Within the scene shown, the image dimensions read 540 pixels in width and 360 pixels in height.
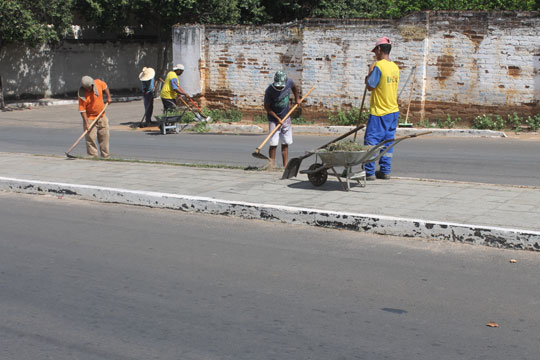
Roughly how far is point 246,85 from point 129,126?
3.79m

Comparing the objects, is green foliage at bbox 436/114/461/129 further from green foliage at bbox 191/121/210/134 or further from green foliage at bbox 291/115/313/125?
green foliage at bbox 191/121/210/134

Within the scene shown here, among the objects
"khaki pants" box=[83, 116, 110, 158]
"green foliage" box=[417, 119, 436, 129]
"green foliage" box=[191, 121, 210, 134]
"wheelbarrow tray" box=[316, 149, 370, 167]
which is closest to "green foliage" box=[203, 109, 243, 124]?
"green foliage" box=[191, 121, 210, 134]

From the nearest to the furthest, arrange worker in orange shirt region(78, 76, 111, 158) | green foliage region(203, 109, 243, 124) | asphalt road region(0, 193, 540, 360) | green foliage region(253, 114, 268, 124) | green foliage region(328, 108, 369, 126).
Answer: asphalt road region(0, 193, 540, 360) < worker in orange shirt region(78, 76, 111, 158) < green foliage region(328, 108, 369, 126) < green foliage region(253, 114, 268, 124) < green foliage region(203, 109, 243, 124)

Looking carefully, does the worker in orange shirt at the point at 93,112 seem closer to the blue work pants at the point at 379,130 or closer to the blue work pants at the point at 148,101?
the blue work pants at the point at 379,130

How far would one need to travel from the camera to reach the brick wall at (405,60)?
16.4m

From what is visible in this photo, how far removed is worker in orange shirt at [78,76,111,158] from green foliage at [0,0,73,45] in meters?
13.3

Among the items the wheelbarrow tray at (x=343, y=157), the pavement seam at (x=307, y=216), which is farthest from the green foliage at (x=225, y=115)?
the wheelbarrow tray at (x=343, y=157)

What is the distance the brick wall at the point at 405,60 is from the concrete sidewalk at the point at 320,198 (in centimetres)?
859

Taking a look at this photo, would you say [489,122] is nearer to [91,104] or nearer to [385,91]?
[385,91]

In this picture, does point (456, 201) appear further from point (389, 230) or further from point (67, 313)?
point (67, 313)

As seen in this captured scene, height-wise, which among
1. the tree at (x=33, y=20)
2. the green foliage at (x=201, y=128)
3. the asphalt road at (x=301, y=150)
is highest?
the tree at (x=33, y=20)

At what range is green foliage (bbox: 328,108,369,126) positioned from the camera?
1831 centimetres

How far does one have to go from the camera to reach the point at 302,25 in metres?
19.0

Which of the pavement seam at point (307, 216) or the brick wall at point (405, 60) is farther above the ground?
the brick wall at point (405, 60)
